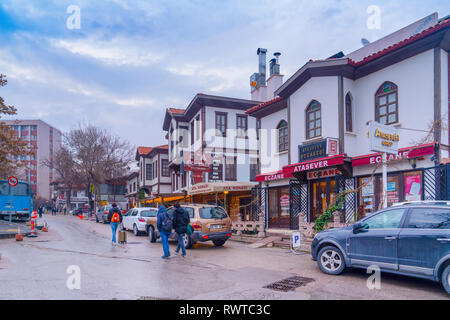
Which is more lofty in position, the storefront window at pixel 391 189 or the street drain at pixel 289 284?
the storefront window at pixel 391 189

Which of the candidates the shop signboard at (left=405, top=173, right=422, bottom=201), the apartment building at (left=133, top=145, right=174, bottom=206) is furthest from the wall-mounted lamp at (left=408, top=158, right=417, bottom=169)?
the apartment building at (left=133, top=145, right=174, bottom=206)

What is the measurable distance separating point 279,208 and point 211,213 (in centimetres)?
565

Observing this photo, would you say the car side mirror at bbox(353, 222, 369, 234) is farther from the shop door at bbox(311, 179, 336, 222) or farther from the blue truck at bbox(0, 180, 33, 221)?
the blue truck at bbox(0, 180, 33, 221)

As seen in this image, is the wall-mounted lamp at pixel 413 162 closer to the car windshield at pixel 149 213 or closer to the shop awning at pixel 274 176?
the shop awning at pixel 274 176

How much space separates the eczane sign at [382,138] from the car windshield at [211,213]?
6169 millimetres

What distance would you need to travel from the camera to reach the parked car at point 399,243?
21.7 feet

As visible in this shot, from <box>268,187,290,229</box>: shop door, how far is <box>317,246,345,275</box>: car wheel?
29.0 ft

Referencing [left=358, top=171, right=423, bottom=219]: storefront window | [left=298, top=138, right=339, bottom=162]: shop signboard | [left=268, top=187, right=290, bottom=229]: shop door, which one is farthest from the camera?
[left=268, top=187, right=290, bottom=229]: shop door

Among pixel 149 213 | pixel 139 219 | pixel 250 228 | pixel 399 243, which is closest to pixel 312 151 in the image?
pixel 250 228

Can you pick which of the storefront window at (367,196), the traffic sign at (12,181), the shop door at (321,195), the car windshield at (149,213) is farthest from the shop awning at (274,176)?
the traffic sign at (12,181)

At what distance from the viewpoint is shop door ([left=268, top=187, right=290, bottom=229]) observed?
17.6 metres

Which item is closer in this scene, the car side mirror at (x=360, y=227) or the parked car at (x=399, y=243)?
the parked car at (x=399, y=243)

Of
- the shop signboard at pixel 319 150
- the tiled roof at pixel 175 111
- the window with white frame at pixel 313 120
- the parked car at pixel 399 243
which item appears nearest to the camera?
the parked car at pixel 399 243

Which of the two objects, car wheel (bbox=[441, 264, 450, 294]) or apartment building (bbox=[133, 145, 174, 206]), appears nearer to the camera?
car wheel (bbox=[441, 264, 450, 294])
